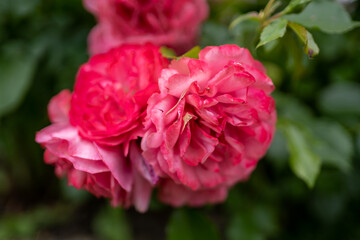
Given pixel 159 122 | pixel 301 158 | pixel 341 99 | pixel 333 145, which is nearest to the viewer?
pixel 159 122

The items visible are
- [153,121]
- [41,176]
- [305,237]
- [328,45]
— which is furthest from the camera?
[41,176]

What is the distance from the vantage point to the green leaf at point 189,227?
0.59m

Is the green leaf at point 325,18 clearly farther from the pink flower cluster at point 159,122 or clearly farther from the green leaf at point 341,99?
the green leaf at point 341,99

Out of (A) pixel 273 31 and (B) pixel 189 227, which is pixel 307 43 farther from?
(B) pixel 189 227

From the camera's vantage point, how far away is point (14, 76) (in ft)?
2.35

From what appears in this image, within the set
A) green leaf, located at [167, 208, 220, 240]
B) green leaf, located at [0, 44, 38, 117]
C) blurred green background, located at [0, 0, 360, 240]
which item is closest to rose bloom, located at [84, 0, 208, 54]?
blurred green background, located at [0, 0, 360, 240]

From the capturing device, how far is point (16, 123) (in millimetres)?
938

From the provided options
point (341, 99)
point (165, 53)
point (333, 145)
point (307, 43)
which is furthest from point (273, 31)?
point (341, 99)

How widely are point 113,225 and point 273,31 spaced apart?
0.70 metres

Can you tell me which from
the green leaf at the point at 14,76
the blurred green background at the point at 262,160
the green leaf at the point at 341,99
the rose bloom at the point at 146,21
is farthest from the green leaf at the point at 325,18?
the green leaf at the point at 14,76

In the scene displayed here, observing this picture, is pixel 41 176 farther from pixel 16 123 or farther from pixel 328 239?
pixel 328 239

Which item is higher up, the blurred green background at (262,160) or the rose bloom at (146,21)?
the rose bloom at (146,21)

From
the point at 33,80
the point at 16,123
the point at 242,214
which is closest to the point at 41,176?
the point at 16,123

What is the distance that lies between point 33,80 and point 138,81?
59 centimetres
